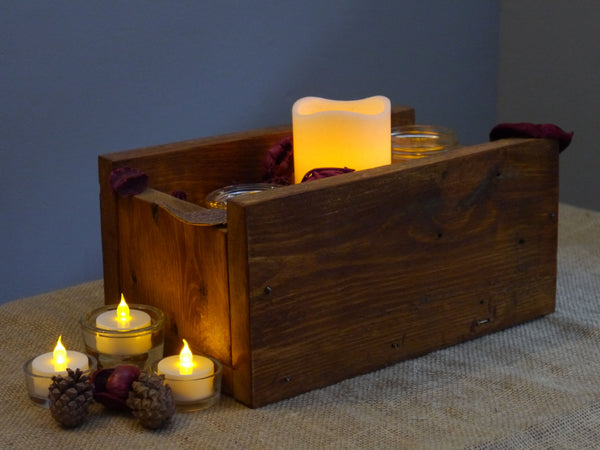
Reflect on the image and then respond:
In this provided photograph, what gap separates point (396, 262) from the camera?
0.80 m

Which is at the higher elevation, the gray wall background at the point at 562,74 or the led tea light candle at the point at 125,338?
the gray wall background at the point at 562,74

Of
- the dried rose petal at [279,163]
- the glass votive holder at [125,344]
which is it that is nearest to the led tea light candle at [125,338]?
the glass votive holder at [125,344]

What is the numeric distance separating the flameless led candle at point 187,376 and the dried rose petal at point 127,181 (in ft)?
0.57

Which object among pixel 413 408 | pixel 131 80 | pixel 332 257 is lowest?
pixel 413 408

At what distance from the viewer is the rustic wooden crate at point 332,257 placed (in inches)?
28.7

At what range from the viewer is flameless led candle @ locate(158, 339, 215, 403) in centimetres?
72

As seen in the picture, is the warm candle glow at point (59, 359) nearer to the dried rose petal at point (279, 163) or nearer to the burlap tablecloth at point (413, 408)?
the burlap tablecloth at point (413, 408)

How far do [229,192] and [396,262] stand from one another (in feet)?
0.59

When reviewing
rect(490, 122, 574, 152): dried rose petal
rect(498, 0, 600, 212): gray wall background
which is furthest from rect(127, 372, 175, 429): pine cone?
rect(498, 0, 600, 212): gray wall background

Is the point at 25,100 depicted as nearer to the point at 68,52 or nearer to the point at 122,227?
the point at 68,52

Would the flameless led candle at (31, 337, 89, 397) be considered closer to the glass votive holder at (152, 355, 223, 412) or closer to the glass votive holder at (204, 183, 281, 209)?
the glass votive holder at (152, 355, 223, 412)

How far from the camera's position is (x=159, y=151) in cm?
88

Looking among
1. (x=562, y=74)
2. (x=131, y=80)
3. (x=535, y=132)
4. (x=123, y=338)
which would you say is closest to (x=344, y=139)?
(x=535, y=132)

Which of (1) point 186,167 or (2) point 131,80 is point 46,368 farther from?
(2) point 131,80
